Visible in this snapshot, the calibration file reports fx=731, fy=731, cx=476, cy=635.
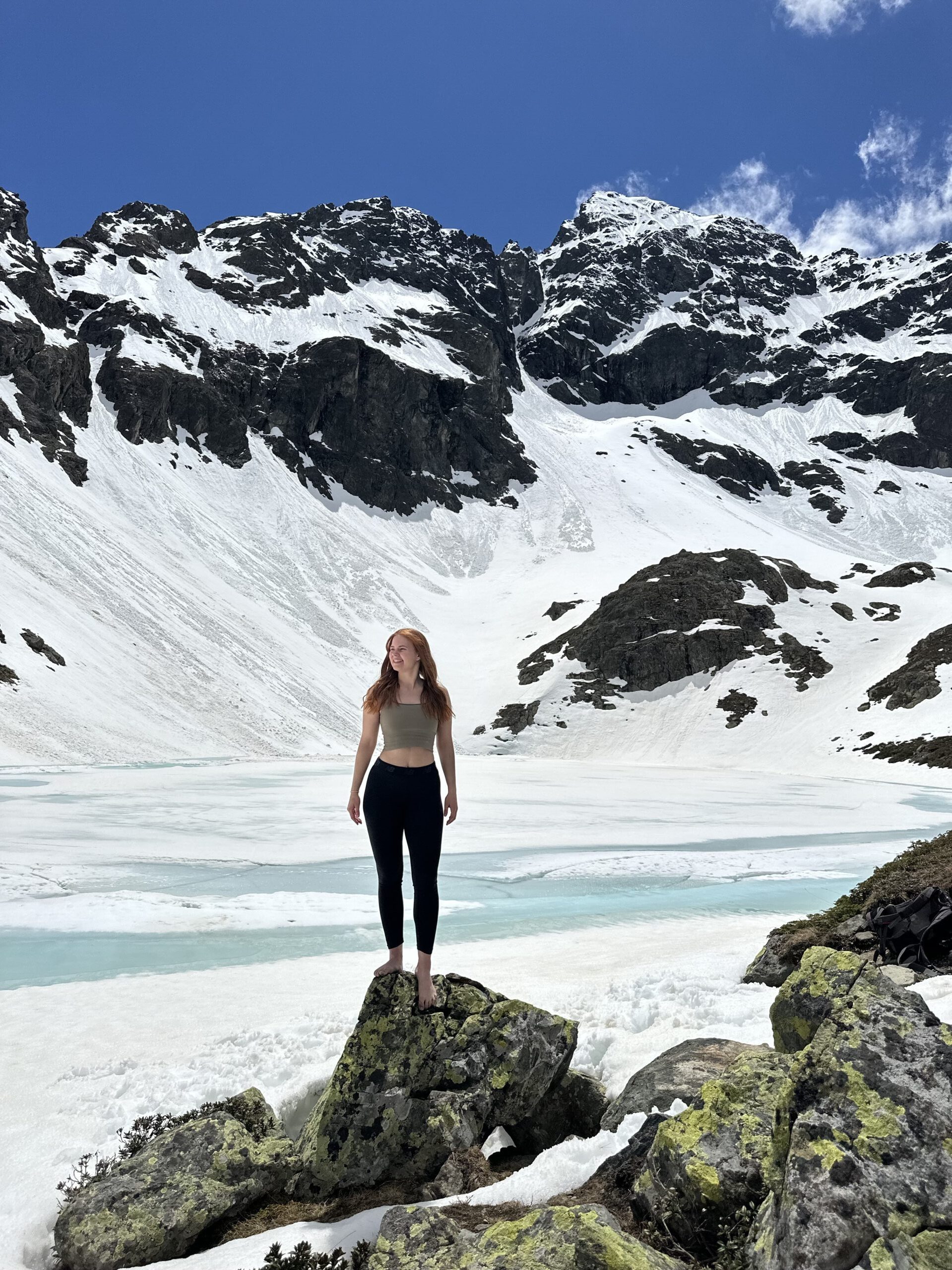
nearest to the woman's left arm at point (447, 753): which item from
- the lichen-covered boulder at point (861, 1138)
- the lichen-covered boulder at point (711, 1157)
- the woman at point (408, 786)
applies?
the woman at point (408, 786)

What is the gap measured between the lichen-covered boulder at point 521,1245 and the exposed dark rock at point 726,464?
158 m

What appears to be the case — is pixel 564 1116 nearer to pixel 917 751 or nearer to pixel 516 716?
pixel 917 751

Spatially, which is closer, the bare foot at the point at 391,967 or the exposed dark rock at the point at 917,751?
the bare foot at the point at 391,967

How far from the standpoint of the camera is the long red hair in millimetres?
5258

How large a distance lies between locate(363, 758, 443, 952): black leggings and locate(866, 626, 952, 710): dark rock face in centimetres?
6148

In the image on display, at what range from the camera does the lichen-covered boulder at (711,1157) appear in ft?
11.2

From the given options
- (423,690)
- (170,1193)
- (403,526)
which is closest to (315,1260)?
(170,1193)

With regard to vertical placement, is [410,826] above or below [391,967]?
above

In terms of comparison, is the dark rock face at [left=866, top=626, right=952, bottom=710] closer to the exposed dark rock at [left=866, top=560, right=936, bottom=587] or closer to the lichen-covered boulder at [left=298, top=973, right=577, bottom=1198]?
the exposed dark rock at [left=866, top=560, right=936, bottom=587]

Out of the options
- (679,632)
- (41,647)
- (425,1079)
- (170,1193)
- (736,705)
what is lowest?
(170,1193)

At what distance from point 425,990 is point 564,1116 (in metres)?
1.40

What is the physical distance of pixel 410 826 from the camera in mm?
5152

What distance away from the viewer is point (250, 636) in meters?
71.1

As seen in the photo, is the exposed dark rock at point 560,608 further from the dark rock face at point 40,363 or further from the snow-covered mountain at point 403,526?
the dark rock face at point 40,363
